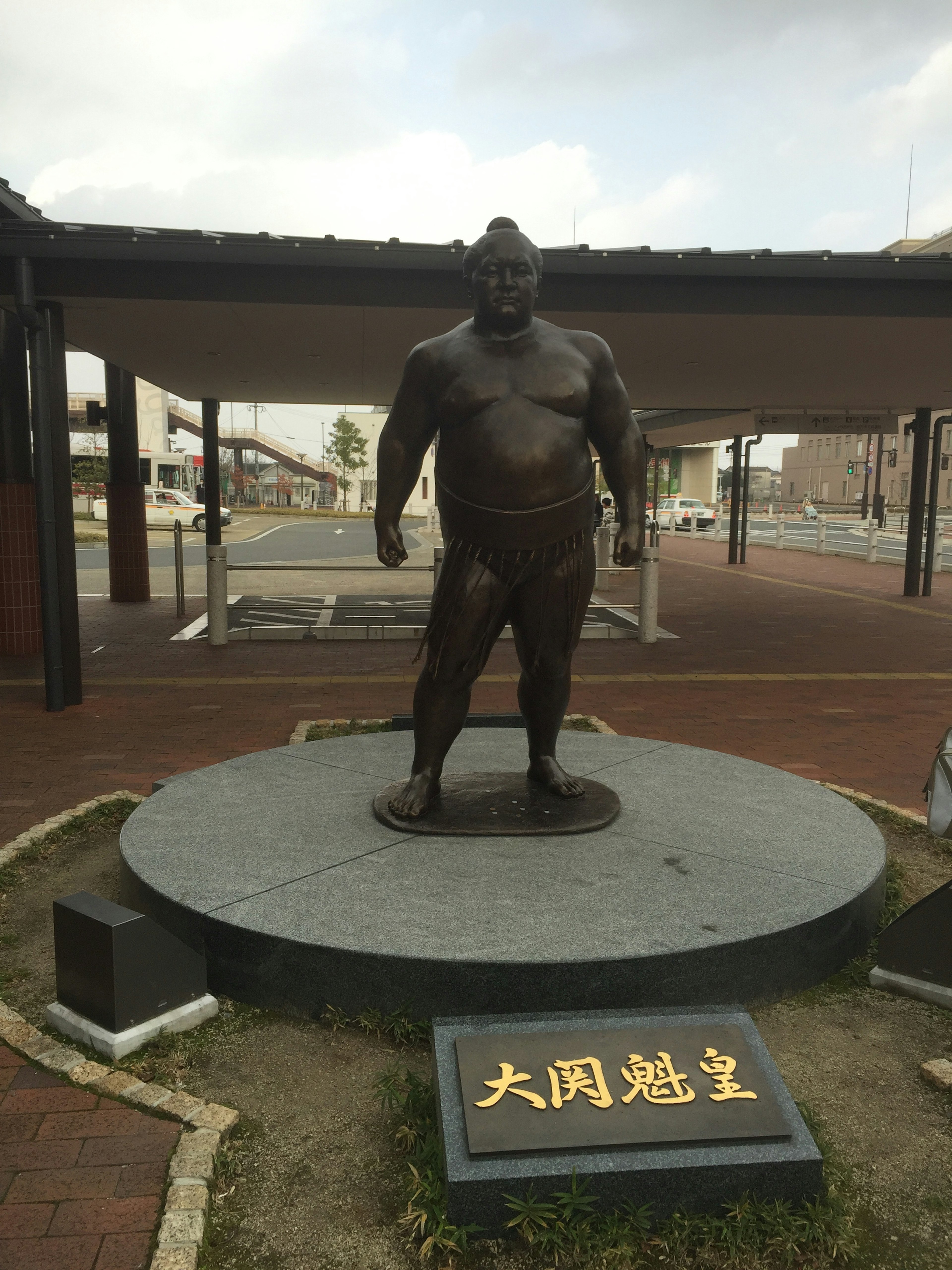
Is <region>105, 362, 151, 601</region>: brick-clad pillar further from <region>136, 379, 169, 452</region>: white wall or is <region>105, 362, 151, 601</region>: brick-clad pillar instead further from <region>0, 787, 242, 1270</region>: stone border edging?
<region>136, 379, 169, 452</region>: white wall

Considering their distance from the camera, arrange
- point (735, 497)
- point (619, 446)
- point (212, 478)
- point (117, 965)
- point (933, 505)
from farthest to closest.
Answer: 1. point (735, 497)
2. point (933, 505)
3. point (212, 478)
4. point (619, 446)
5. point (117, 965)

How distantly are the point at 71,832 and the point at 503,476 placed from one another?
2.66m

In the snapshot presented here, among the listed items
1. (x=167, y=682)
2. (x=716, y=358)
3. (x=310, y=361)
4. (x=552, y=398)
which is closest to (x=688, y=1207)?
(x=552, y=398)

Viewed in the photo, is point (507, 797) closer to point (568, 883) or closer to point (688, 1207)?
point (568, 883)

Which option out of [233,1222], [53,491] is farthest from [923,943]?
[53,491]

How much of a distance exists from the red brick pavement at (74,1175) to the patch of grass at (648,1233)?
57 centimetres

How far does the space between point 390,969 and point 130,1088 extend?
28.6 inches

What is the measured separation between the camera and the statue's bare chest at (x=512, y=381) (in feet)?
11.6

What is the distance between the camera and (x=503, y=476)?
3.53 metres

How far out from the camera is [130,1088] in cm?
258

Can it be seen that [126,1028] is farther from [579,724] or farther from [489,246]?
[579,724]

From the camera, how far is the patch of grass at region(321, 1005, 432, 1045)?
111 inches

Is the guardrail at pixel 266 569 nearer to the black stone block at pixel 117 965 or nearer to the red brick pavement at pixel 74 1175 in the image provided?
the black stone block at pixel 117 965

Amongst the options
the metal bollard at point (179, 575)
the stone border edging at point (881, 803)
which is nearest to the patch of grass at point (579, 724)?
the stone border edging at point (881, 803)
